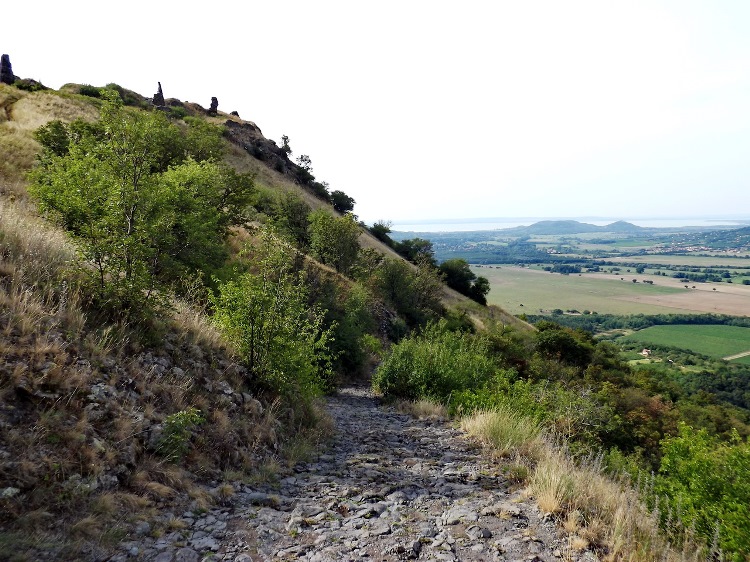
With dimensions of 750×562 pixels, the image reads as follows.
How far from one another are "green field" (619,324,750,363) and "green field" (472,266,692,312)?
47.4 feet

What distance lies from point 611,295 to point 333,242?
5302 inches

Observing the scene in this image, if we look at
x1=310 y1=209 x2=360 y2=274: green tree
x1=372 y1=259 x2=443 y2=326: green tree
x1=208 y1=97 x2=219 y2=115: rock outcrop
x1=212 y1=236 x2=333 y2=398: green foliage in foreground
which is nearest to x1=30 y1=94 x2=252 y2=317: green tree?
x1=212 y1=236 x2=333 y2=398: green foliage in foreground

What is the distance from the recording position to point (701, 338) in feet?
310

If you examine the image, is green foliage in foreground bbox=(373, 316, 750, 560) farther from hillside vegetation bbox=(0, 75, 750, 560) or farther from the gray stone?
the gray stone

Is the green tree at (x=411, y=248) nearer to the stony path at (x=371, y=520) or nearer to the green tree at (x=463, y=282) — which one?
Answer: the green tree at (x=463, y=282)

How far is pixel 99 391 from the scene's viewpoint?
530cm

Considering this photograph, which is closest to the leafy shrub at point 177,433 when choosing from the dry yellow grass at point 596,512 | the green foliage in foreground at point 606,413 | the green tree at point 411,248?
the dry yellow grass at point 596,512

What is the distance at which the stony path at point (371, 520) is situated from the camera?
4332 millimetres

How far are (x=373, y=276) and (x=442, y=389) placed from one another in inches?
919

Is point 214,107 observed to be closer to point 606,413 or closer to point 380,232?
point 380,232

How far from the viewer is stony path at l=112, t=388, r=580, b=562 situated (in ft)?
Answer: 14.2

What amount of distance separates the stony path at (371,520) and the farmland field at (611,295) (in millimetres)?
95277

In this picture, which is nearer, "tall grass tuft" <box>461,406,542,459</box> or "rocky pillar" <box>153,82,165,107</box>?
"tall grass tuft" <box>461,406,542,459</box>

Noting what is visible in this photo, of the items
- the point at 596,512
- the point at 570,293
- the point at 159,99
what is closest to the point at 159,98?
the point at 159,99
